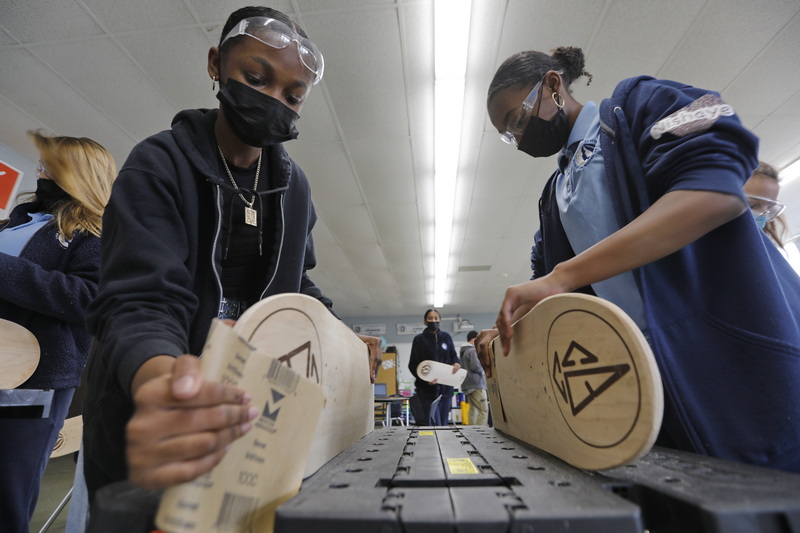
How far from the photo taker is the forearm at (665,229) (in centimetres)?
55

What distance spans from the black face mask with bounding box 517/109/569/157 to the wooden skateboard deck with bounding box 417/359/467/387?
6.23ft

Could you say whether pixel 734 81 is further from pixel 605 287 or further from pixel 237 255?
pixel 237 255

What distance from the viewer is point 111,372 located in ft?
1.44

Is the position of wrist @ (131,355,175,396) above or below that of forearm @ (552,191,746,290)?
below

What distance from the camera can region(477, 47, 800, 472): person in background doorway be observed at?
1.81ft

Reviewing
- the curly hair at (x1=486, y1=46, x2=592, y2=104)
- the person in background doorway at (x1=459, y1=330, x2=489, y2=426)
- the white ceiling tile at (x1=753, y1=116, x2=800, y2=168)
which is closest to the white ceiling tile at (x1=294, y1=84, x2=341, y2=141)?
the curly hair at (x1=486, y1=46, x2=592, y2=104)

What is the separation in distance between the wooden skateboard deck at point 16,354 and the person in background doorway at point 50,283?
5cm

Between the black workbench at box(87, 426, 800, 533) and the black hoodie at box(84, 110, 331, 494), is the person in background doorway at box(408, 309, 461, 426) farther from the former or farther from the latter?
the black workbench at box(87, 426, 800, 533)

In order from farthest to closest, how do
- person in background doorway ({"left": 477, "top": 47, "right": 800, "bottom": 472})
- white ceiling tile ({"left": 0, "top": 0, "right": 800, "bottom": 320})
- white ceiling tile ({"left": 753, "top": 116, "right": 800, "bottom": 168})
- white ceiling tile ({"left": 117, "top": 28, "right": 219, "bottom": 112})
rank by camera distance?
white ceiling tile ({"left": 753, "top": 116, "right": 800, "bottom": 168})
white ceiling tile ({"left": 117, "top": 28, "right": 219, "bottom": 112})
white ceiling tile ({"left": 0, "top": 0, "right": 800, "bottom": 320})
person in background doorway ({"left": 477, "top": 47, "right": 800, "bottom": 472})

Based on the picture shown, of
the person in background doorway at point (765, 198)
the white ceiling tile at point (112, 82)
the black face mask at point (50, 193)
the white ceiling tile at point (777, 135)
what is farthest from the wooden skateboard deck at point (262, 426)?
the white ceiling tile at point (777, 135)

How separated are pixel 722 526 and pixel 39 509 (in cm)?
351

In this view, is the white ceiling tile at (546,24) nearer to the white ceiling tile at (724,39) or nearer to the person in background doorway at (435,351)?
the white ceiling tile at (724,39)

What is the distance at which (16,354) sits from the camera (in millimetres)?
1054

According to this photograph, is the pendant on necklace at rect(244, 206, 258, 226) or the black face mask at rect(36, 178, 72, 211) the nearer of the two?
the pendant on necklace at rect(244, 206, 258, 226)
